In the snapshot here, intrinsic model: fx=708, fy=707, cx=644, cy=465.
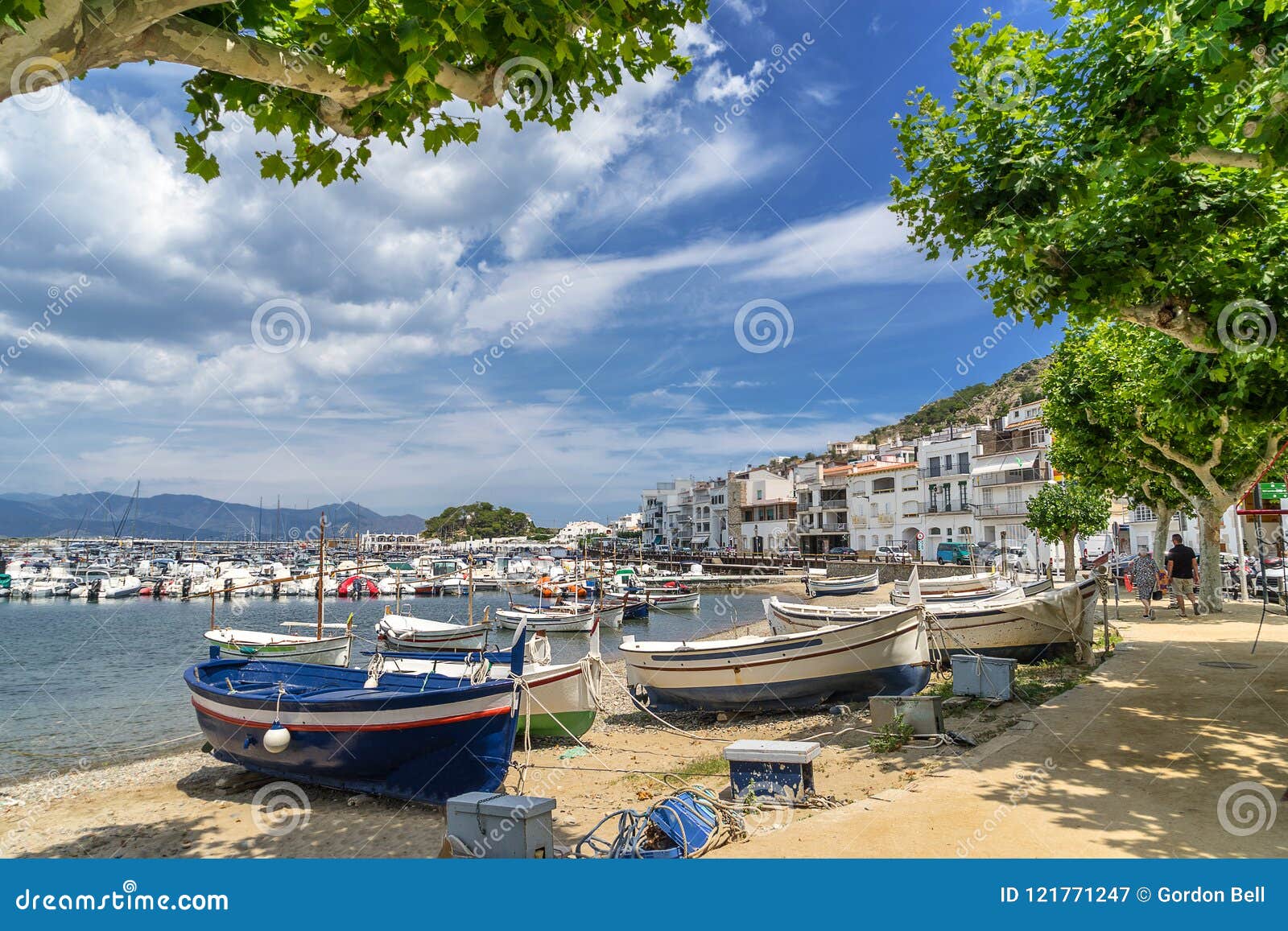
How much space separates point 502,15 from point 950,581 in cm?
2877

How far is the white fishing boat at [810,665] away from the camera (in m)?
13.1

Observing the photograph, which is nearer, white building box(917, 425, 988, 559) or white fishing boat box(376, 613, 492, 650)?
white fishing boat box(376, 613, 492, 650)

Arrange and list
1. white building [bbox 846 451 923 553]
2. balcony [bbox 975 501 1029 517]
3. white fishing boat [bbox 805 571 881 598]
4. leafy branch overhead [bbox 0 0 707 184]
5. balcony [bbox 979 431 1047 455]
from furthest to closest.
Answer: white building [bbox 846 451 923 553]
balcony [bbox 979 431 1047 455]
balcony [bbox 975 501 1029 517]
white fishing boat [bbox 805 571 881 598]
leafy branch overhead [bbox 0 0 707 184]

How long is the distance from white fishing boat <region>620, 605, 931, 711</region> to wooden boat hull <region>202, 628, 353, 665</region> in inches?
355

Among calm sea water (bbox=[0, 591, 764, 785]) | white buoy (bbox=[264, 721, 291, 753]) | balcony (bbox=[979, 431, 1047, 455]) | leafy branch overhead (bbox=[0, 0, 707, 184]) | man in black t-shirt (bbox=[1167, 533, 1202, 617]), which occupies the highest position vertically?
balcony (bbox=[979, 431, 1047, 455])

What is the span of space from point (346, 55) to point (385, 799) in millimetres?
9493

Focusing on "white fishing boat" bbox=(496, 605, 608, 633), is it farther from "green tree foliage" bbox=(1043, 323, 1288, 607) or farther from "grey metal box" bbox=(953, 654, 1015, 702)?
"grey metal box" bbox=(953, 654, 1015, 702)

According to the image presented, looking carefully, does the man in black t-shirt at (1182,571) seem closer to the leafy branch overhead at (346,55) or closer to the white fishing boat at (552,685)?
the white fishing boat at (552,685)

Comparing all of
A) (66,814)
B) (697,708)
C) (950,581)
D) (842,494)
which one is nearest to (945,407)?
(842,494)

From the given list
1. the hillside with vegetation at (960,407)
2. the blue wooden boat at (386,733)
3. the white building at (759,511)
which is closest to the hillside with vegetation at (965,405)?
the hillside with vegetation at (960,407)

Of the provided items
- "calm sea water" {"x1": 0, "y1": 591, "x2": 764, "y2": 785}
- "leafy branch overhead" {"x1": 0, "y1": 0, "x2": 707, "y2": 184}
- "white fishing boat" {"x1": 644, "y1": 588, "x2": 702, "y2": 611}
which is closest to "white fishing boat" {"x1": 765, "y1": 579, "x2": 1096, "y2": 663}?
"leafy branch overhead" {"x1": 0, "y1": 0, "x2": 707, "y2": 184}

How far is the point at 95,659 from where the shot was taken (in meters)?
27.4

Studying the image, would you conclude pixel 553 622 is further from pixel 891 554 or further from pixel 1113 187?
pixel 891 554

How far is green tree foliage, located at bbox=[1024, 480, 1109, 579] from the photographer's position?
101 ft
